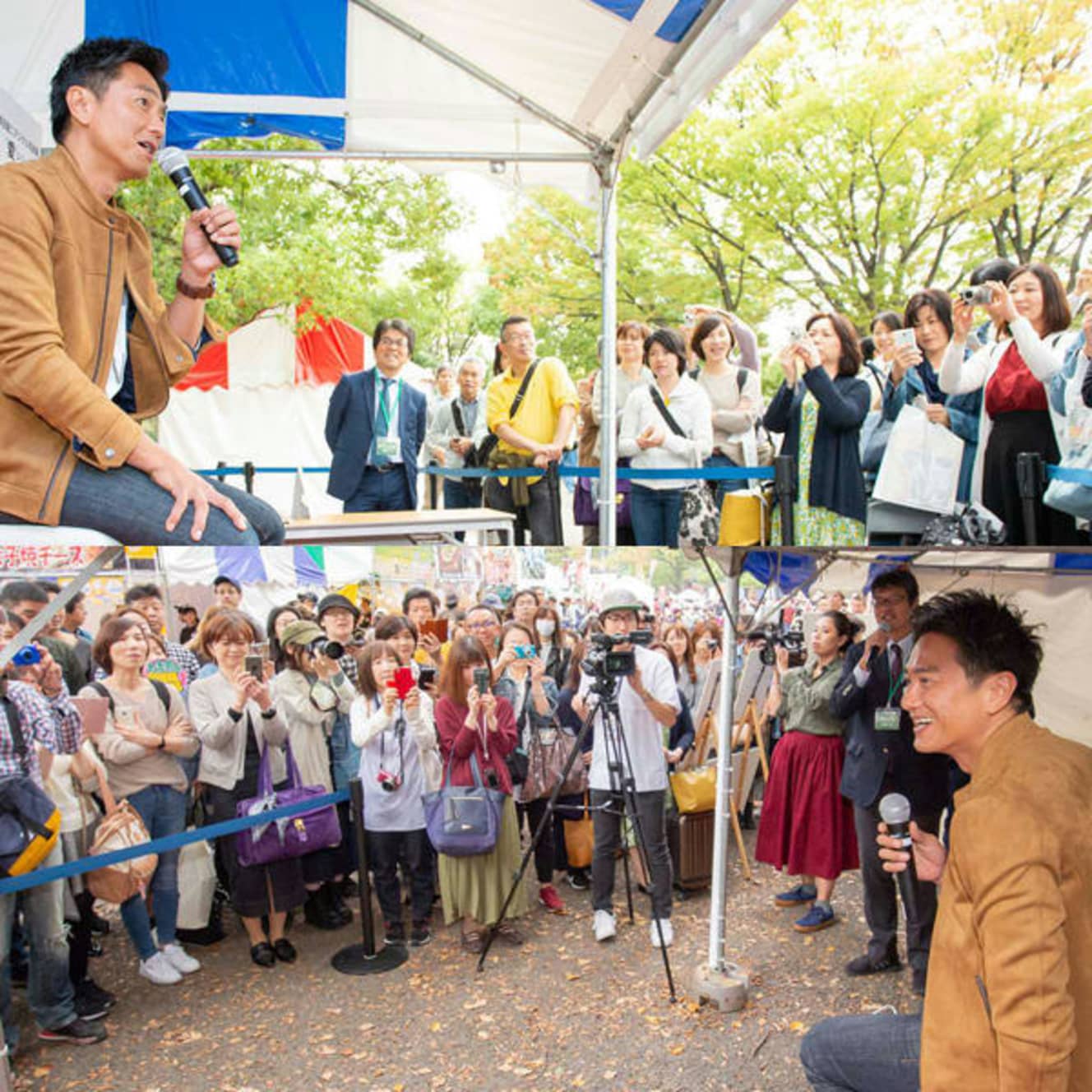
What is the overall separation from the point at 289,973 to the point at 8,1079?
1.78 metres

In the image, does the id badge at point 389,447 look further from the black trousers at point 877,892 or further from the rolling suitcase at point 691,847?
the black trousers at point 877,892

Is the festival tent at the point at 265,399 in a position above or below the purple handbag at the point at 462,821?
above

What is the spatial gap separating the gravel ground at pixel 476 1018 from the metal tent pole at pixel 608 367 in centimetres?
209

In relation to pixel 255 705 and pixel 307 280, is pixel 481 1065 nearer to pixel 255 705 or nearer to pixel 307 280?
pixel 255 705

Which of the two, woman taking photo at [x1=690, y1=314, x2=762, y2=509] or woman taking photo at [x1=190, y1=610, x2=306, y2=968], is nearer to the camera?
woman taking photo at [x1=190, y1=610, x2=306, y2=968]

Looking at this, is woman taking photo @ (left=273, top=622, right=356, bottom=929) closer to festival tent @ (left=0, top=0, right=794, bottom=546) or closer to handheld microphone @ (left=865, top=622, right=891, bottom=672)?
festival tent @ (left=0, top=0, right=794, bottom=546)

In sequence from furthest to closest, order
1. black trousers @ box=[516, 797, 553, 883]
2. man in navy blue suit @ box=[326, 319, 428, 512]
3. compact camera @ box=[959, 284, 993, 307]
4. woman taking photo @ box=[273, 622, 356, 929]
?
man in navy blue suit @ box=[326, 319, 428, 512], black trousers @ box=[516, 797, 553, 883], woman taking photo @ box=[273, 622, 356, 929], compact camera @ box=[959, 284, 993, 307]

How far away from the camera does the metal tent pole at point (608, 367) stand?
4.61 meters

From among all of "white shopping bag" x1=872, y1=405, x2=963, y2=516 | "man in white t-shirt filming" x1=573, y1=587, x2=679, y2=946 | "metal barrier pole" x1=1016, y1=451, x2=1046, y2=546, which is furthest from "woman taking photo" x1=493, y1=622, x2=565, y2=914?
"metal barrier pole" x1=1016, y1=451, x2=1046, y2=546

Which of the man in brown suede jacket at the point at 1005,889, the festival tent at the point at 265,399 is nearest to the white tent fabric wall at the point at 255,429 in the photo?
the festival tent at the point at 265,399

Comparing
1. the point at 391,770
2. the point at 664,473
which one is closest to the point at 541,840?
the point at 391,770

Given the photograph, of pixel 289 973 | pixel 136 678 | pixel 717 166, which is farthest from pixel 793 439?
pixel 717 166

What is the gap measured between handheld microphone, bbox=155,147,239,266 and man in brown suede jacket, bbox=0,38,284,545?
0.07 feet

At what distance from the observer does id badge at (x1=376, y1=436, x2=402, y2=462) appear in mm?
5539
